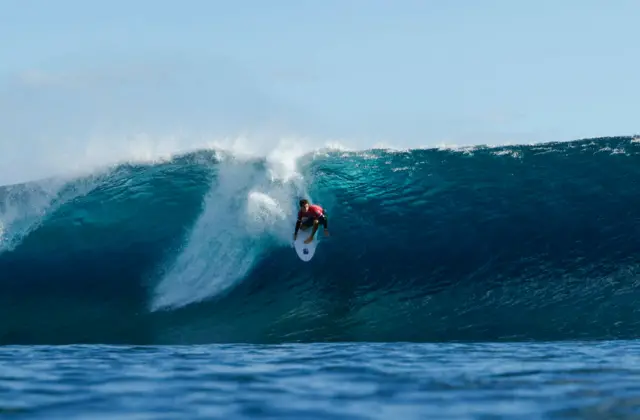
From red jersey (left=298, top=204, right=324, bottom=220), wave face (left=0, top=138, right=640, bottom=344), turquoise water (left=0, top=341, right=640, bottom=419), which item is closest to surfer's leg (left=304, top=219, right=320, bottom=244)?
red jersey (left=298, top=204, right=324, bottom=220)

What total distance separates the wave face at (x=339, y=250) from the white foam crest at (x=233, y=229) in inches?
1.2

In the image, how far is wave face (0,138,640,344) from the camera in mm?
12648

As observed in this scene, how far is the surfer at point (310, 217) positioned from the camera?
13797mm

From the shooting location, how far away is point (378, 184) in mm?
16609

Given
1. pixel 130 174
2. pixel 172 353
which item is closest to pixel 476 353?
pixel 172 353

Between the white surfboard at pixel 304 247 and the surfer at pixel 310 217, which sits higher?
the surfer at pixel 310 217

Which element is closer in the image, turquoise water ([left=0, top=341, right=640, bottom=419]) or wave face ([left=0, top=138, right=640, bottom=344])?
turquoise water ([left=0, top=341, right=640, bottom=419])

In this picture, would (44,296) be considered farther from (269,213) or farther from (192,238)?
(269,213)

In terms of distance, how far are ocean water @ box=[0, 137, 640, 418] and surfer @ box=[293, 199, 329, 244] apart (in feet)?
1.68

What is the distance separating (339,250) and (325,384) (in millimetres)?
8676

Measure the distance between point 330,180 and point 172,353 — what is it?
8347mm

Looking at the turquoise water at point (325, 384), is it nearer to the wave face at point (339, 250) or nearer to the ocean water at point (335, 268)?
the ocean water at point (335, 268)

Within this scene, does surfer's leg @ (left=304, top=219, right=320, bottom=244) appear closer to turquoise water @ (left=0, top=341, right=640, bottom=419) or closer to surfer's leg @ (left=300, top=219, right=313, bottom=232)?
surfer's leg @ (left=300, top=219, right=313, bottom=232)

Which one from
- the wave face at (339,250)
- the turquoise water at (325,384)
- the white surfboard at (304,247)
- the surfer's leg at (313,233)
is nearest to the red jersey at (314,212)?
the surfer's leg at (313,233)
